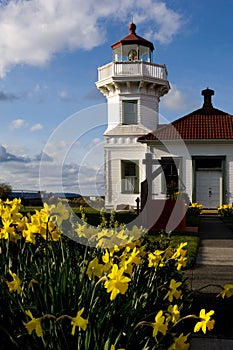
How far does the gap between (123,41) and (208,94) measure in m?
5.81

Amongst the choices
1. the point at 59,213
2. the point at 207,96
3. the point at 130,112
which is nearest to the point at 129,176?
the point at 130,112

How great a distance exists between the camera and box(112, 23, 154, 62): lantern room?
27.0 metres

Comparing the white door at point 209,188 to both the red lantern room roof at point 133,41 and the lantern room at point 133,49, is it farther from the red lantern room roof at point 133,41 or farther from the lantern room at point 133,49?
the red lantern room roof at point 133,41

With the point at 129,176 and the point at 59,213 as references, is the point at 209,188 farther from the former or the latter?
the point at 59,213

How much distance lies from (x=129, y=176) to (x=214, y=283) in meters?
19.2

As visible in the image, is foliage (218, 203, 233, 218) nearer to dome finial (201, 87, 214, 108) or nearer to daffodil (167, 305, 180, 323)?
dome finial (201, 87, 214, 108)

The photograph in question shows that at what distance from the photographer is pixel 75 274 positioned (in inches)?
125

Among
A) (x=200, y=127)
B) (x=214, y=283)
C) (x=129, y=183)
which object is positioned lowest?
(x=214, y=283)

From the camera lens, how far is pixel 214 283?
6.58m

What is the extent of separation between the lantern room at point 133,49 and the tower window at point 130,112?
2697mm

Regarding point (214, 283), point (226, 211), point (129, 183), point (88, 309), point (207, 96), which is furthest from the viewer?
point (207, 96)

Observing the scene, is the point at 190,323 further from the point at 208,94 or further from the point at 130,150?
the point at 208,94

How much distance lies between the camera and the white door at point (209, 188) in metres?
24.8

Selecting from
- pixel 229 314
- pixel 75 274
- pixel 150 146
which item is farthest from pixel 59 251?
pixel 150 146
